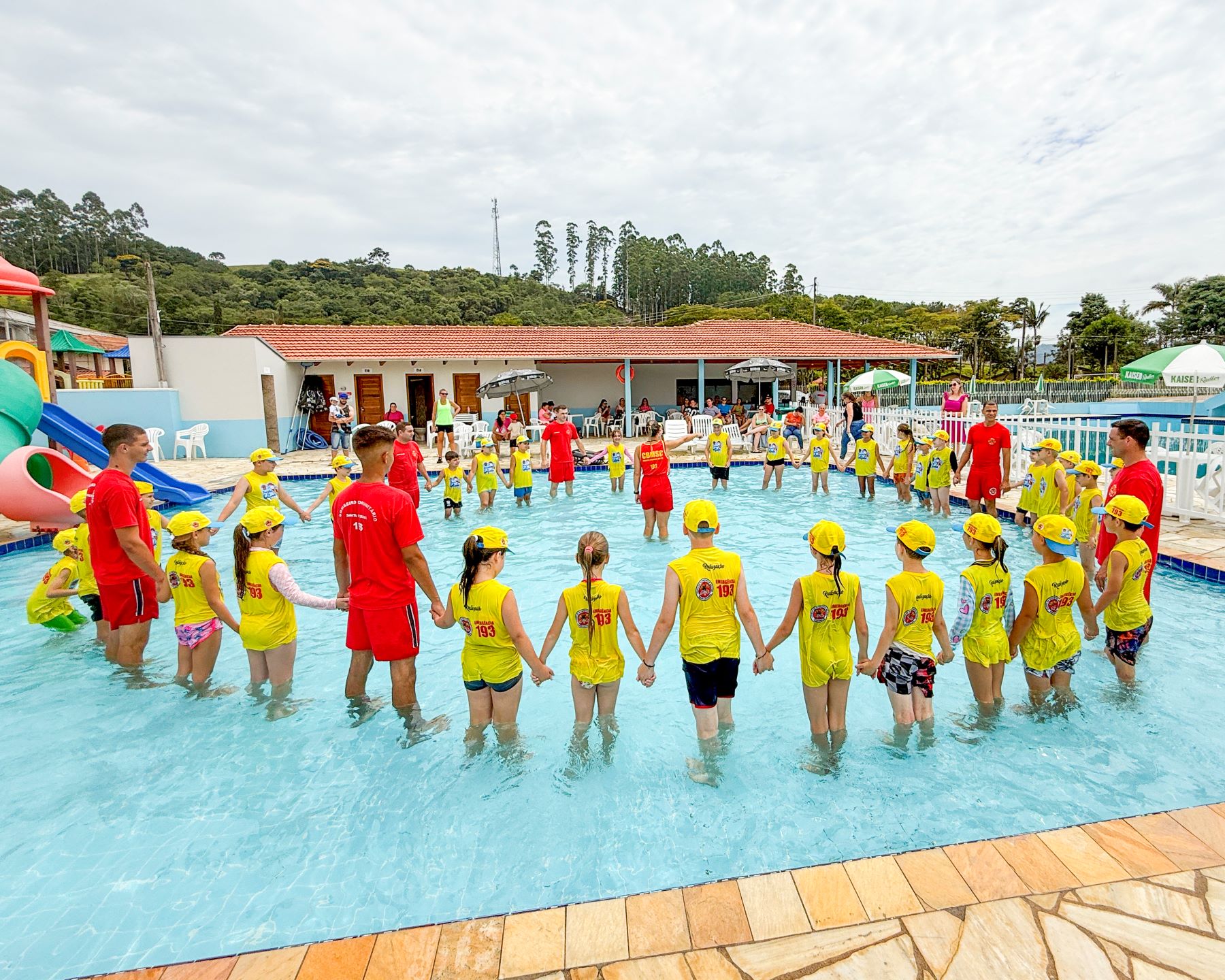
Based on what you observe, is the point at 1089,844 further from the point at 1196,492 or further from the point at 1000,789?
the point at 1196,492

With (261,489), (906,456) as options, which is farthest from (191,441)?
(906,456)

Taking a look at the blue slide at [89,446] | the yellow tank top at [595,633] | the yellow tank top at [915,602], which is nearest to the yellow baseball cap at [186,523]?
the yellow tank top at [595,633]

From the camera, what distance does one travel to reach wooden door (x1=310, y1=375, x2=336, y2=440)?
20578 millimetres

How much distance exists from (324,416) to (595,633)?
770 inches

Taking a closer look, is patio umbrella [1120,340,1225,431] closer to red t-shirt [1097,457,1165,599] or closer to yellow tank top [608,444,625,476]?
red t-shirt [1097,457,1165,599]

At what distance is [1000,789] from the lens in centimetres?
332

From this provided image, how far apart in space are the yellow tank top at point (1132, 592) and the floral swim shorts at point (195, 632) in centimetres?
553

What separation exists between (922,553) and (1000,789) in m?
1.24

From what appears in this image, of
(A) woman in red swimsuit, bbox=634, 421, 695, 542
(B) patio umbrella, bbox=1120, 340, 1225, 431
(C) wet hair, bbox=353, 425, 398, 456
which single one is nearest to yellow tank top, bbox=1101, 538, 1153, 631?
(C) wet hair, bbox=353, 425, 398, 456

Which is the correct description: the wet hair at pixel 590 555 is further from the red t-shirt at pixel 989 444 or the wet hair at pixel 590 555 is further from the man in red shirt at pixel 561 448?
the man in red shirt at pixel 561 448

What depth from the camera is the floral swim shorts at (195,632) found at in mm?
4246

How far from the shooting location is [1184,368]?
12.7 metres

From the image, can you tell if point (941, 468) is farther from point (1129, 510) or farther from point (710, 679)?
point (710, 679)

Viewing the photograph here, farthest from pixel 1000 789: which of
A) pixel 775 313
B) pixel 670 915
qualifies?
pixel 775 313
